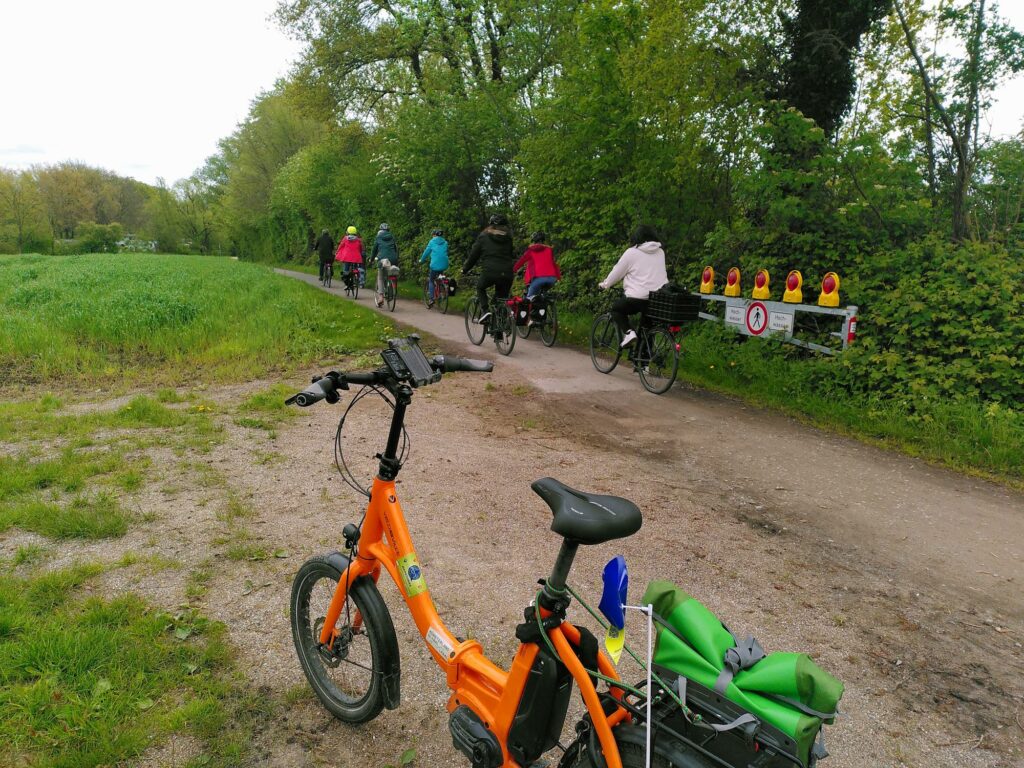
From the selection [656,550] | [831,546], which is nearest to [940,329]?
[831,546]

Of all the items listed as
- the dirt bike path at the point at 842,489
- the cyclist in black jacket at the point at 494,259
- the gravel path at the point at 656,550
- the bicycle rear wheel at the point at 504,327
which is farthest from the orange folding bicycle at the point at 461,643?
the cyclist in black jacket at the point at 494,259

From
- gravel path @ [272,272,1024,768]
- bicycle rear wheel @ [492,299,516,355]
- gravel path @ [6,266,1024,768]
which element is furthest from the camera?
bicycle rear wheel @ [492,299,516,355]

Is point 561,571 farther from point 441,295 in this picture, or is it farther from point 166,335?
point 441,295

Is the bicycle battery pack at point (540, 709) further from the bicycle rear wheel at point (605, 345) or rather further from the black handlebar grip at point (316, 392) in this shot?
the bicycle rear wheel at point (605, 345)

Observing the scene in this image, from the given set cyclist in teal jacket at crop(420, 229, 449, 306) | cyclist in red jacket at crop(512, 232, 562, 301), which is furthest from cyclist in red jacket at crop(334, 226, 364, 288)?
cyclist in red jacket at crop(512, 232, 562, 301)

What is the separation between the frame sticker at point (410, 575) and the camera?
245cm

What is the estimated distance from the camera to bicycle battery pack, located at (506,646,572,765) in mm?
1952

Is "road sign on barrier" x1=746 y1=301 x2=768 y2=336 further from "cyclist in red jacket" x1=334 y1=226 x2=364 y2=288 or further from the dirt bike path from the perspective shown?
"cyclist in red jacket" x1=334 y1=226 x2=364 y2=288

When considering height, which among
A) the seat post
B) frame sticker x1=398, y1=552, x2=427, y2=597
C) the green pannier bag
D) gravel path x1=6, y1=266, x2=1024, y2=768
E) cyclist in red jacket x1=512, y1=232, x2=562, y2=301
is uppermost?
cyclist in red jacket x1=512, y1=232, x2=562, y2=301

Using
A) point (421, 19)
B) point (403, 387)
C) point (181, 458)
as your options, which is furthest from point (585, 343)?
point (421, 19)

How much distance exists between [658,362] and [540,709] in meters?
7.07

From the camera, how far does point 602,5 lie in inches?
408

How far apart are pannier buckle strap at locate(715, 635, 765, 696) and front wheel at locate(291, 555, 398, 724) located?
1349 millimetres

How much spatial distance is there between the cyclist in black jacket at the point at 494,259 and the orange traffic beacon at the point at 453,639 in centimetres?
863
